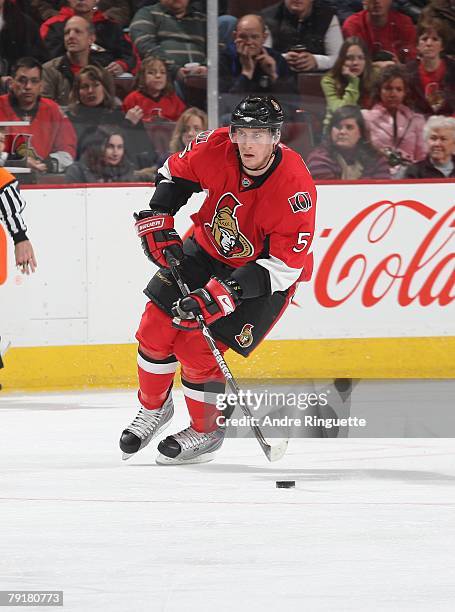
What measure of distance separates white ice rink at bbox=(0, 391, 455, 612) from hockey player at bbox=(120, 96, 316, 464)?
19cm

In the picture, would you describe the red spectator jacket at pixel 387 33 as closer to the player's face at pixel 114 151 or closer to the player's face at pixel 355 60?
the player's face at pixel 355 60

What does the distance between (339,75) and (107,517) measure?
3181 millimetres

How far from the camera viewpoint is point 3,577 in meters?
2.64

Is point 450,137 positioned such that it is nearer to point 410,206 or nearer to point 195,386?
point 410,206

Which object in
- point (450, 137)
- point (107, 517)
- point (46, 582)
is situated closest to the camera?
point (46, 582)

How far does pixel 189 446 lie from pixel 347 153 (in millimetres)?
2253

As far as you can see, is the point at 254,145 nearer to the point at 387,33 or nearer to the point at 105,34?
the point at 105,34

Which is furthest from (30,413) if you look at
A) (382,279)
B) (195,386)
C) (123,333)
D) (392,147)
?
(392,147)

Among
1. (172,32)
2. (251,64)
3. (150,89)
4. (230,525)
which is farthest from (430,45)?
(230,525)


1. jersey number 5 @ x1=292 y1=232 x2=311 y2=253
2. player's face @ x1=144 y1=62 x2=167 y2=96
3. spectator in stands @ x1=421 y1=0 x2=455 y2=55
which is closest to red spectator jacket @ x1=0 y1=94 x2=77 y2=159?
player's face @ x1=144 y1=62 x2=167 y2=96

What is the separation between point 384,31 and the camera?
5.97 m

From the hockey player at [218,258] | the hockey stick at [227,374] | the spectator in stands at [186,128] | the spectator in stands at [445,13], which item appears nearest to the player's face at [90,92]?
the spectator in stands at [186,128]

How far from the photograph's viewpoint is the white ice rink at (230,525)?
2.56m

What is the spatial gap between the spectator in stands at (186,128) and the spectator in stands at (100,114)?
0.11 meters
